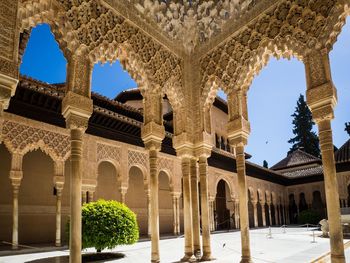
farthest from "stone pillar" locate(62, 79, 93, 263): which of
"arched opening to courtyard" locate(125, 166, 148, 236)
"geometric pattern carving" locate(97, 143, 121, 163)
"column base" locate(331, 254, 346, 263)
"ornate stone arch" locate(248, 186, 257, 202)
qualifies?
"ornate stone arch" locate(248, 186, 257, 202)

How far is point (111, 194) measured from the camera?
1522 cm

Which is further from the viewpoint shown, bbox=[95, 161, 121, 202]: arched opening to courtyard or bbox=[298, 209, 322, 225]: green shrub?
bbox=[298, 209, 322, 225]: green shrub

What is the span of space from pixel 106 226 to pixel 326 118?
17.7ft

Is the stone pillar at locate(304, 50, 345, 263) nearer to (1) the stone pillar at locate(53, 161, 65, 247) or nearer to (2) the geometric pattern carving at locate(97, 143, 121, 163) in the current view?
(1) the stone pillar at locate(53, 161, 65, 247)

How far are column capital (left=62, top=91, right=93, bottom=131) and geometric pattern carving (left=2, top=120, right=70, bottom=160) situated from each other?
20.9 feet

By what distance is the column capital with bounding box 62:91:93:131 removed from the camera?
4.59 metres

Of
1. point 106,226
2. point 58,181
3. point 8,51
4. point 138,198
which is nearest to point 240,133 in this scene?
point 106,226

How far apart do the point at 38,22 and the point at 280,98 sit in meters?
51.4

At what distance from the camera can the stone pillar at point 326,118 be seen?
4.18m

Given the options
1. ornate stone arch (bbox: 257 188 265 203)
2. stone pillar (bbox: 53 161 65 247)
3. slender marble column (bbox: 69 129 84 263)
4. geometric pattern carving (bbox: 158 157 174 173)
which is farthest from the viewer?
ornate stone arch (bbox: 257 188 265 203)

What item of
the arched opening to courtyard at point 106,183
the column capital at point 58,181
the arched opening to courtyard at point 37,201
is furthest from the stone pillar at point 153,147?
the arched opening to courtyard at point 106,183

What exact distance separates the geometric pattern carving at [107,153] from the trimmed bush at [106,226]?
4.92 meters

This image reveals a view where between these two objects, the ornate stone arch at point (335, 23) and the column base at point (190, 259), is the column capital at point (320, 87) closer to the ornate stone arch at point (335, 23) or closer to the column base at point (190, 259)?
the ornate stone arch at point (335, 23)

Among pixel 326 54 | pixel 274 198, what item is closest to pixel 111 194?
pixel 326 54
